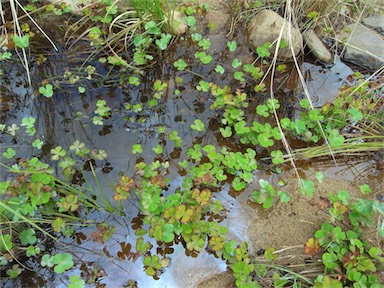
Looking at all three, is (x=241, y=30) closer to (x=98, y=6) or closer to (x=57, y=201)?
(x=98, y=6)

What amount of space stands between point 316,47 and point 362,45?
45cm

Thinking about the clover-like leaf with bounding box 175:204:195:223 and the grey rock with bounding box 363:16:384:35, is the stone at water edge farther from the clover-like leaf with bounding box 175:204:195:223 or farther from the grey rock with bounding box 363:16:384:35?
the clover-like leaf with bounding box 175:204:195:223

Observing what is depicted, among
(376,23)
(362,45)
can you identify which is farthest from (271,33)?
(376,23)

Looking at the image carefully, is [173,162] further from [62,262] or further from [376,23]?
[376,23]

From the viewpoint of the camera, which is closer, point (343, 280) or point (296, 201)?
point (343, 280)

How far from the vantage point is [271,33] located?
3.14 m

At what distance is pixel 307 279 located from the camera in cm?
207

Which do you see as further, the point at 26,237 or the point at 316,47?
the point at 316,47

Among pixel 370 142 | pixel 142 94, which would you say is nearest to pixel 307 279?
pixel 370 142

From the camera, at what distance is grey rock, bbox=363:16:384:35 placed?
137 inches

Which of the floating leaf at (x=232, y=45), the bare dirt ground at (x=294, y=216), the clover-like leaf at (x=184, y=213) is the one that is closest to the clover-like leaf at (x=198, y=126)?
the bare dirt ground at (x=294, y=216)

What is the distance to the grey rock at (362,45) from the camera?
3215mm

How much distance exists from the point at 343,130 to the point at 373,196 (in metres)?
0.56

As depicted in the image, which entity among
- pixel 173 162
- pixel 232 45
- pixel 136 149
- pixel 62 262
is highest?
pixel 232 45
